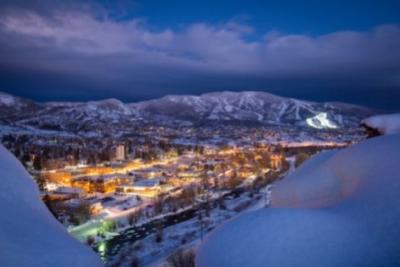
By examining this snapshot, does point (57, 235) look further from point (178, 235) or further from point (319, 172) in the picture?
point (178, 235)

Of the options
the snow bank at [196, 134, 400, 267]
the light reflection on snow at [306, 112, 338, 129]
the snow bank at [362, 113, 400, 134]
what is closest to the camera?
the snow bank at [196, 134, 400, 267]

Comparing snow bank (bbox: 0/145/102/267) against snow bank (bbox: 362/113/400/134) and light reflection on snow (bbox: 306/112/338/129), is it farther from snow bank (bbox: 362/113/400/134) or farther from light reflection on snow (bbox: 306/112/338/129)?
light reflection on snow (bbox: 306/112/338/129)

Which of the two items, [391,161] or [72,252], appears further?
[391,161]

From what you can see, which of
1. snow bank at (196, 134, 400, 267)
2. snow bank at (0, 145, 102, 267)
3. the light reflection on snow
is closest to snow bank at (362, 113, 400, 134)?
snow bank at (196, 134, 400, 267)

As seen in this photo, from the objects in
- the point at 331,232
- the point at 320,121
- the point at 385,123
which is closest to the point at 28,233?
the point at 331,232

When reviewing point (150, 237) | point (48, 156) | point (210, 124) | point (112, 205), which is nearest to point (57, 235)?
point (150, 237)

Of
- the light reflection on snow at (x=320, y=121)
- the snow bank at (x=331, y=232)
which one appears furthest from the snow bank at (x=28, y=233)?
the light reflection on snow at (x=320, y=121)
